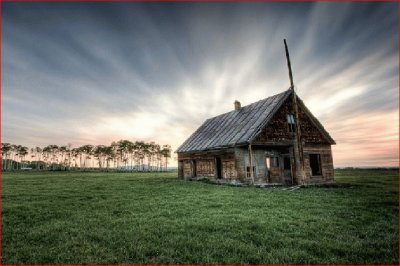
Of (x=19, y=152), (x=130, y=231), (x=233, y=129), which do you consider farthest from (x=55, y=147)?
(x=130, y=231)

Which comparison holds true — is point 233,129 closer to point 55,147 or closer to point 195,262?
point 195,262

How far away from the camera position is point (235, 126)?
2647 cm

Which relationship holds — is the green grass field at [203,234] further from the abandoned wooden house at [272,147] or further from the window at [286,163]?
the window at [286,163]

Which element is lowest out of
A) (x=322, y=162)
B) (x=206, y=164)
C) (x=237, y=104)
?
(x=322, y=162)

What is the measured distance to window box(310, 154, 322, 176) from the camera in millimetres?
25156

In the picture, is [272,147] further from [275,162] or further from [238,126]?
[238,126]

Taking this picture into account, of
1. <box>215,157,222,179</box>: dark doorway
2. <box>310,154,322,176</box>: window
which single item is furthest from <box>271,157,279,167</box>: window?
<box>215,157,222,179</box>: dark doorway

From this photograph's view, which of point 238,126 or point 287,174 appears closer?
point 287,174

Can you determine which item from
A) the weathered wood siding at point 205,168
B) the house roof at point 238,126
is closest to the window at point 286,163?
the house roof at point 238,126

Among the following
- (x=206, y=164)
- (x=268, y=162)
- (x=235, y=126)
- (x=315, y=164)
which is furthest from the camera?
(x=206, y=164)

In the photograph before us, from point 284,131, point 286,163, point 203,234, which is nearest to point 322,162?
point 286,163

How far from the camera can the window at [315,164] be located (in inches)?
990

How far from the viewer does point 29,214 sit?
34.4 ft

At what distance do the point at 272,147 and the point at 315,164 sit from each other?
19.8 ft
